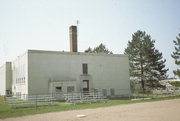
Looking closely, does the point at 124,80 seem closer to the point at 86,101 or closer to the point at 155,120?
the point at 86,101

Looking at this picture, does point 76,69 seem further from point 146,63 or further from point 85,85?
point 146,63

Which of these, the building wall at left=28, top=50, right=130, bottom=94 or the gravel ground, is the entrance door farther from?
the gravel ground

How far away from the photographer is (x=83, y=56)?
2677cm

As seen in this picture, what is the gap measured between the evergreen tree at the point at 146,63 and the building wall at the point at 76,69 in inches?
363

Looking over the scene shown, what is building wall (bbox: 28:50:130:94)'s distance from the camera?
23.4 meters

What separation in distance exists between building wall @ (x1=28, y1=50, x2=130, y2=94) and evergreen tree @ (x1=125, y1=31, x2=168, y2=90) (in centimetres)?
922

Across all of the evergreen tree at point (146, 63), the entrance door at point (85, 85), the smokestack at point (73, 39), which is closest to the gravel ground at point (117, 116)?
the entrance door at point (85, 85)

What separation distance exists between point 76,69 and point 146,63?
18268 millimetres

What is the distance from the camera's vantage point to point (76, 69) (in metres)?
25.9

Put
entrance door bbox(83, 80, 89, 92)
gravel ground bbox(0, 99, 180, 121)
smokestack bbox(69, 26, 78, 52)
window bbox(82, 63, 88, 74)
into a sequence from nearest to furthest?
gravel ground bbox(0, 99, 180, 121)
entrance door bbox(83, 80, 89, 92)
window bbox(82, 63, 88, 74)
smokestack bbox(69, 26, 78, 52)

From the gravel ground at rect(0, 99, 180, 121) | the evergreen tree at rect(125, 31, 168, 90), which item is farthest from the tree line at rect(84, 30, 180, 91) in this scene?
the gravel ground at rect(0, 99, 180, 121)

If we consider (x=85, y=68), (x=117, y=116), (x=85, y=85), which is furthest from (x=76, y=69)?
(x=117, y=116)

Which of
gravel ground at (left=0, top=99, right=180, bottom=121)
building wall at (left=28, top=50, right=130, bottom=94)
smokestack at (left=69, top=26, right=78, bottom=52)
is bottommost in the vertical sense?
gravel ground at (left=0, top=99, right=180, bottom=121)

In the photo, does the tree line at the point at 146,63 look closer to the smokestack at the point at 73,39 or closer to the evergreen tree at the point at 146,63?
the evergreen tree at the point at 146,63
